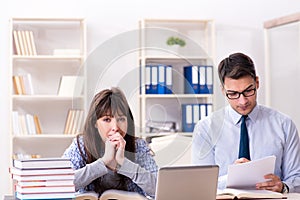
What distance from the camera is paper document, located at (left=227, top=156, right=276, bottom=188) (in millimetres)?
2458

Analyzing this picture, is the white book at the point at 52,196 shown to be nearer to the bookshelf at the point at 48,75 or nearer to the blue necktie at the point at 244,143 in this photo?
the blue necktie at the point at 244,143

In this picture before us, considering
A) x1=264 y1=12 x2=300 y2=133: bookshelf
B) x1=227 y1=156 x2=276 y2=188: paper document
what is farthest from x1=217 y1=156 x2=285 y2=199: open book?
x1=264 y1=12 x2=300 y2=133: bookshelf

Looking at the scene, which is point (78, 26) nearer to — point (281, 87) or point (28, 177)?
point (281, 87)

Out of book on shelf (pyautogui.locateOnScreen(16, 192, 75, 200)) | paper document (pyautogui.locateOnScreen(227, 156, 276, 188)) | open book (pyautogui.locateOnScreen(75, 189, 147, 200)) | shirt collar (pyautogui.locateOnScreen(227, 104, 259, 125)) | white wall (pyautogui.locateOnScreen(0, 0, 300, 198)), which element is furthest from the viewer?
white wall (pyautogui.locateOnScreen(0, 0, 300, 198))

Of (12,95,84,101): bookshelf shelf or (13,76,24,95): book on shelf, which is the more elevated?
(13,76,24,95): book on shelf

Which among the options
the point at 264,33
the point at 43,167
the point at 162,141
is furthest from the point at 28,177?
the point at 264,33

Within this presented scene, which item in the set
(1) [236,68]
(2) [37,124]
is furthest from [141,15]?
(1) [236,68]

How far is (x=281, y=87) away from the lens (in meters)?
5.41

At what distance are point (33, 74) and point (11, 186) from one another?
35.9 inches

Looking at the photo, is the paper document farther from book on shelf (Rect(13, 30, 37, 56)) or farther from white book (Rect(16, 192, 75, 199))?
book on shelf (Rect(13, 30, 37, 56))

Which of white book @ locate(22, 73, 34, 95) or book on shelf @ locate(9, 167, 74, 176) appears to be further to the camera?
white book @ locate(22, 73, 34, 95)

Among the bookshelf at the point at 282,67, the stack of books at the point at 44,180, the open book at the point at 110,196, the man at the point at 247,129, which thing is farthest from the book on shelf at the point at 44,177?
the bookshelf at the point at 282,67

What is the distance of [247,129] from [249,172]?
36 centimetres

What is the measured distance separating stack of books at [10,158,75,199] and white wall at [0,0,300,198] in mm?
3071
